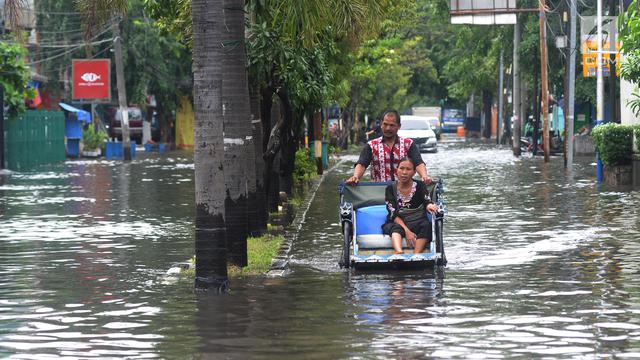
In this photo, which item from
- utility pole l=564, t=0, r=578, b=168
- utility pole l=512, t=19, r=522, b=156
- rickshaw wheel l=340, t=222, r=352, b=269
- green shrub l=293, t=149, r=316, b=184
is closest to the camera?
rickshaw wheel l=340, t=222, r=352, b=269

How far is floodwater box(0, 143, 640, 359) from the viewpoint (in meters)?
10.4

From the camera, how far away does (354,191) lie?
51.6 feet

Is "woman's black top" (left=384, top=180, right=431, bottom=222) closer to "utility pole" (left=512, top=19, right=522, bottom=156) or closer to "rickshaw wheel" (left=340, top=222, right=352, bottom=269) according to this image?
"rickshaw wheel" (left=340, top=222, right=352, bottom=269)

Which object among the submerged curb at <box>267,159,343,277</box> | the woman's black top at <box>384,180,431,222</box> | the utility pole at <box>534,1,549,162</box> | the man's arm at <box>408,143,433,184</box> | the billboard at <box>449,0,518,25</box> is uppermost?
the billboard at <box>449,0,518,25</box>

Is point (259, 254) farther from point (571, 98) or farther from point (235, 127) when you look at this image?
point (571, 98)

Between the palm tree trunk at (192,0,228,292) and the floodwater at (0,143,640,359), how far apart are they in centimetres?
60

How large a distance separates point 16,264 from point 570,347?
860 cm

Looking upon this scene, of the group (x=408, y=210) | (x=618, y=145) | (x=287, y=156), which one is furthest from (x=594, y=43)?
(x=408, y=210)

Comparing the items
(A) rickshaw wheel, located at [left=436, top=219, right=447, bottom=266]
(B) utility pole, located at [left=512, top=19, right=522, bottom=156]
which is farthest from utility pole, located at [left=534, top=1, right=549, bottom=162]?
(A) rickshaw wheel, located at [left=436, top=219, right=447, bottom=266]

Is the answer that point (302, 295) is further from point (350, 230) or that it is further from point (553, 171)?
point (553, 171)

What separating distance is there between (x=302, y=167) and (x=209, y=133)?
19044 millimetres

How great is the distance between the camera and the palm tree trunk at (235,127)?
1435cm

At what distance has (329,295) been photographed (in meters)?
13.3

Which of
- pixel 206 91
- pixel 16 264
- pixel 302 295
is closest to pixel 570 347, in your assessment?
pixel 302 295
